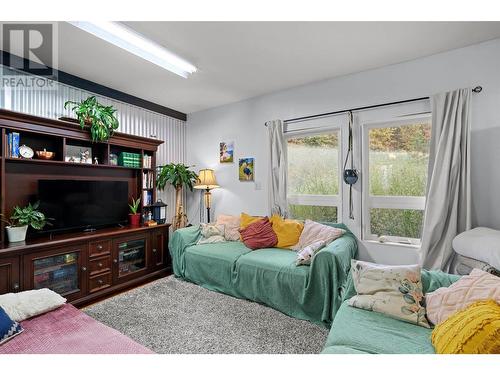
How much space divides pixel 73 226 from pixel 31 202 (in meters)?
0.45

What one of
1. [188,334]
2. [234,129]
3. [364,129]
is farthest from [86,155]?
[364,129]

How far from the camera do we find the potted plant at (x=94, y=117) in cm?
280

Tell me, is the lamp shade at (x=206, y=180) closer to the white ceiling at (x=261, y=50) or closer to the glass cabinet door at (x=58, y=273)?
the white ceiling at (x=261, y=50)

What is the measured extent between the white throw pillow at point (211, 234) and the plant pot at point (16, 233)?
1750 millimetres

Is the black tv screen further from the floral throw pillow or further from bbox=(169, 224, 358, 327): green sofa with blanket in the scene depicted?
the floral throw pillow

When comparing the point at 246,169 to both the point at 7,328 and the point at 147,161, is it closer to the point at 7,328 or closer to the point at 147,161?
the point at 147,161

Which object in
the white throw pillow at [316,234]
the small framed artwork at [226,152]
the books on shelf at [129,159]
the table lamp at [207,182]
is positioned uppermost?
the small framed artwork at [226,152]

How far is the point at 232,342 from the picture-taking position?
194 cm

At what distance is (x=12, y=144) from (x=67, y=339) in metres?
2.04

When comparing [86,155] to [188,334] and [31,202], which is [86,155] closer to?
[31,202]

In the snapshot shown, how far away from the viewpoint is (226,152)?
4047 mm

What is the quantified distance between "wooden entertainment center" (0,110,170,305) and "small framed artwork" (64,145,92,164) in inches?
2.1

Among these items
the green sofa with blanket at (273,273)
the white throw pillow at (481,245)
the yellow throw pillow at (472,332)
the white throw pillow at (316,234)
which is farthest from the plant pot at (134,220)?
the white throw pillow at (481,245)

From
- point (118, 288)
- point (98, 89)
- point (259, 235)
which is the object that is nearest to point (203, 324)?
point (259, 235)
